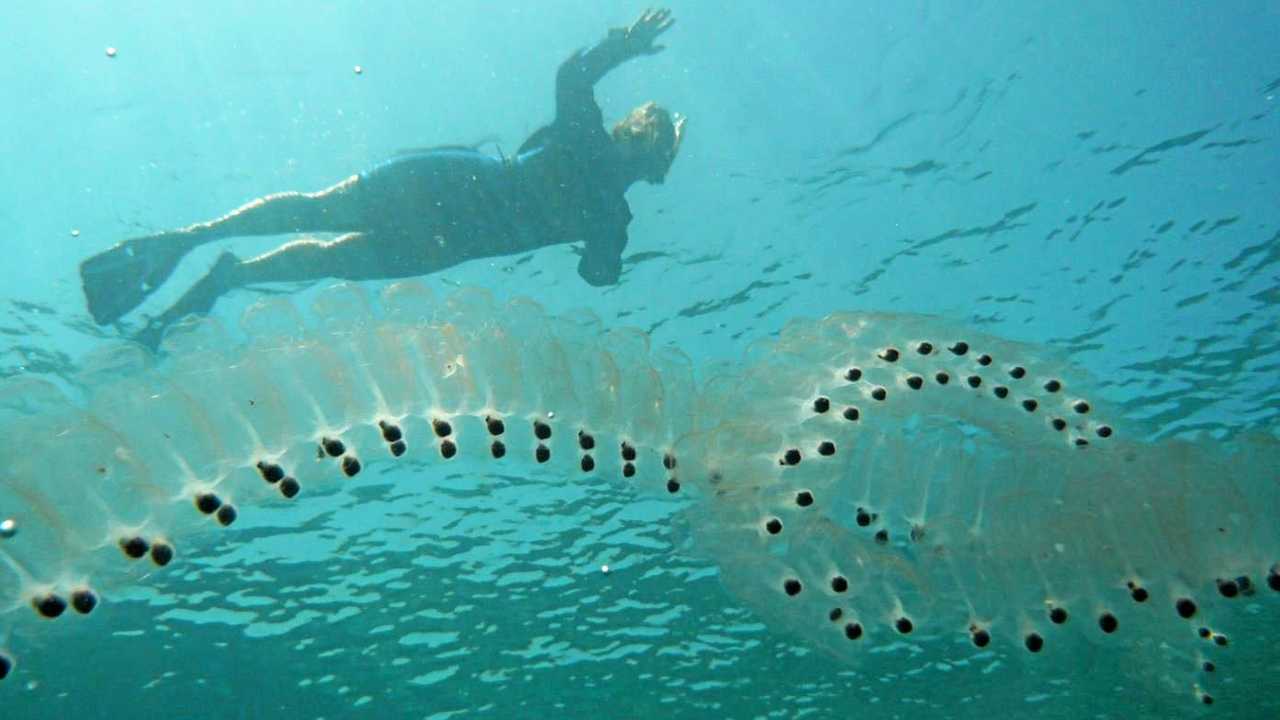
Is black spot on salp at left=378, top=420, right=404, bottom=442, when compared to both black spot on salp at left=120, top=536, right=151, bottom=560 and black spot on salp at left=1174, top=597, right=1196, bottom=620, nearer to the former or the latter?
black spot on salp at left=120, top=536, right=151, bottom=560

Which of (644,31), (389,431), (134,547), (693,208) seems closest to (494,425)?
(389,431)

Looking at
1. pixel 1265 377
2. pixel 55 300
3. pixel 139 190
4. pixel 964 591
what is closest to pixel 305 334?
pixel 964 591

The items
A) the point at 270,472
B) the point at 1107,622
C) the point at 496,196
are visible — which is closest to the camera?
the point at 270,472

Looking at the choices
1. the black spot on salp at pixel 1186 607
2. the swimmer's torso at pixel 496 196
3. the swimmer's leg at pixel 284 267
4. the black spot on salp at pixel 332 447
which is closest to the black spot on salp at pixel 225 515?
the black spot on salp at pixel 332 447

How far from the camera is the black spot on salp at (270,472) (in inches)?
A: 184

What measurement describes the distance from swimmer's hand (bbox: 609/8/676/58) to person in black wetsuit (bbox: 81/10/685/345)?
11 millimetres

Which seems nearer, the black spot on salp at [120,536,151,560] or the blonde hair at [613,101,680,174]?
the black spot on salp at [120,536,151,560]

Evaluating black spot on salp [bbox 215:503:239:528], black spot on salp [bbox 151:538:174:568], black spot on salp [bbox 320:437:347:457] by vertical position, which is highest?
black spot on salp [bbox 320:437:347:457]

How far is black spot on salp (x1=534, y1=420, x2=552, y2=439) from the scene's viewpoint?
5.50 metres

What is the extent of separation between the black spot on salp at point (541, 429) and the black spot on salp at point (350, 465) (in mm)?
1180

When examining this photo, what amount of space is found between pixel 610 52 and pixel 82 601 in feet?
22.1

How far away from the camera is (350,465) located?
4.88 meters

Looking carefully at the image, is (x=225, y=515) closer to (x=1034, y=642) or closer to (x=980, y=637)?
(x=980, y=637)

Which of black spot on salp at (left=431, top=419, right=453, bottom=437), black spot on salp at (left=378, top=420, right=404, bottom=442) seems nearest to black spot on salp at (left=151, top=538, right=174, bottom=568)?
black spot on salp at (left=378, top=420, right=404, bottom=442)
